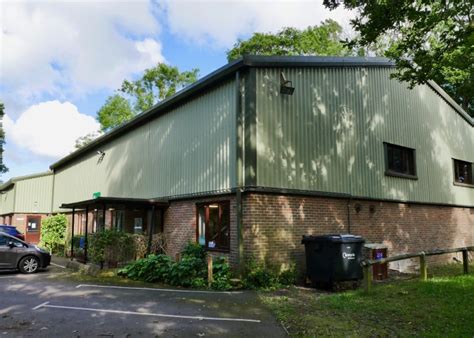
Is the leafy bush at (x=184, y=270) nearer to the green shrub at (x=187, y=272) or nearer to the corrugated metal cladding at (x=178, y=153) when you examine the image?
the green shrub at (x=187, y=272)

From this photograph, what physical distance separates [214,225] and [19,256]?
7474 millimetres

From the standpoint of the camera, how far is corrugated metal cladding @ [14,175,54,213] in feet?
100

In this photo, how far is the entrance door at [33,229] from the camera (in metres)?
30.2

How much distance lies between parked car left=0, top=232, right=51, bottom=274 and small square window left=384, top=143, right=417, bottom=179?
43.8ft

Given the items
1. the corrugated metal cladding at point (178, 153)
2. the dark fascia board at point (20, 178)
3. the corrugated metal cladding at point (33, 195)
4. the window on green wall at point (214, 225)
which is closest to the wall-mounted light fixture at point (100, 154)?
the corrugated metal cladding at point (178, 153)

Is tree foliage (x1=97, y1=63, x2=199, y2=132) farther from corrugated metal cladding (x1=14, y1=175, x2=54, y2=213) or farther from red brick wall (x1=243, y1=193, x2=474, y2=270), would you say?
red brick wall (x1=243, y1=193, x2=474, y2=270)

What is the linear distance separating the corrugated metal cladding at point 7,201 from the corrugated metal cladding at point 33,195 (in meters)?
0.62

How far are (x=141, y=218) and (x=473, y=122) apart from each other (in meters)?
17.5

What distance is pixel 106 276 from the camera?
1328 centimetres

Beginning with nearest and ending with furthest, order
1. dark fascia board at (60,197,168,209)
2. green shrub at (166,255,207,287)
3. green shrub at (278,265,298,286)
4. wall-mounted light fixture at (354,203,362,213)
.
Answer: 1. green shrub at (278,265,298,286)
2. green shrub at (166,255,207,287)
3. wall-mounted light fixture at (354,203,362,213)
4. dark fascia board at (60,197,168,209)

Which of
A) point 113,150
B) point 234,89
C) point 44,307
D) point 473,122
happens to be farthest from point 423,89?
point 44,307

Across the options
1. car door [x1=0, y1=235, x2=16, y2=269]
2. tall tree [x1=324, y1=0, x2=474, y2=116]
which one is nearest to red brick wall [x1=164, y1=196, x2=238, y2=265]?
car door [x1=0, y1=235, x2=16, y2=269]

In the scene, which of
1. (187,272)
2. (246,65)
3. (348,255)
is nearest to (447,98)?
(246,65)

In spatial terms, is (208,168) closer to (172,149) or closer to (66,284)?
(172,149)
